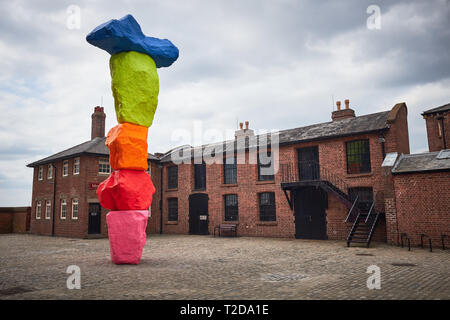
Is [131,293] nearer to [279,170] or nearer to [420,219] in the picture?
[420,219]

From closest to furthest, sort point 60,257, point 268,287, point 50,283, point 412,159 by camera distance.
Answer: point 268,287, point 50,283, point 60,257, point 412,159

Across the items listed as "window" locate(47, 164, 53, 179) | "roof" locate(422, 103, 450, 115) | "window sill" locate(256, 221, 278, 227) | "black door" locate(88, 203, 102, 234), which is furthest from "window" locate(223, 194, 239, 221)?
"roof" locate(422, 103, 450, 115)

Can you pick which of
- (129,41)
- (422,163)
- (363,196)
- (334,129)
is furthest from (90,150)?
(422,163)

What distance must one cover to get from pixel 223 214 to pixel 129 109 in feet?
44.0

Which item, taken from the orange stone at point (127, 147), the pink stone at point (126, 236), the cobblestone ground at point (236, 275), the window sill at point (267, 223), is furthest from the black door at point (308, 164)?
the pink stone at point (126, 236)

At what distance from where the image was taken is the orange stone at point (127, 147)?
1077cm

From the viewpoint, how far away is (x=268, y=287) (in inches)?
283

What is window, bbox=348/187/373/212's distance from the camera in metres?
16.9

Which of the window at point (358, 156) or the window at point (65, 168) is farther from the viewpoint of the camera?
the window at point (65, 168)

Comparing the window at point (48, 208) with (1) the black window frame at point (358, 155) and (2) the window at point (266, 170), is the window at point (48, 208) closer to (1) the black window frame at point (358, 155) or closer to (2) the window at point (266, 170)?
(2) the window at point (266, 170)

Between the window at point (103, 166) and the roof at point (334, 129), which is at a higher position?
the roof at point (334, 129)

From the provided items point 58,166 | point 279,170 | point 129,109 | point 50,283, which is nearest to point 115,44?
point 129,109

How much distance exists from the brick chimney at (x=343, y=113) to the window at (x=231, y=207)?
831cm

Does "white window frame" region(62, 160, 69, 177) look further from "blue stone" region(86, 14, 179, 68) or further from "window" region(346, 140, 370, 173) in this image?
"window" region(346, 140, 370, 173)
